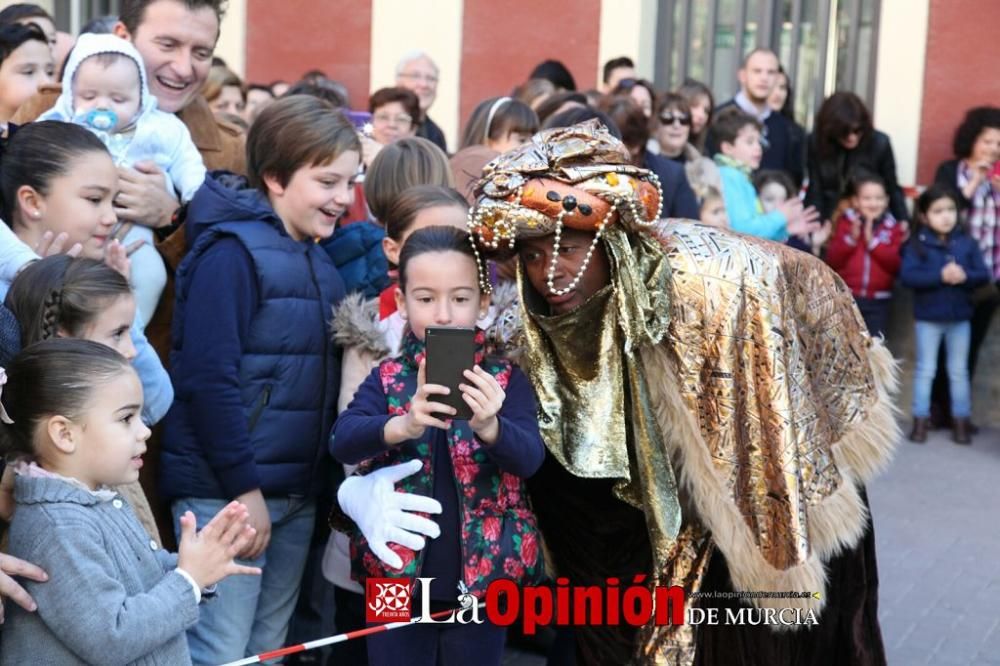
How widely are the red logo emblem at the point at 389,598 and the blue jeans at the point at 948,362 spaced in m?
6.00

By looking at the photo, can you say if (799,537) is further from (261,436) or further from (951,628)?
(951,628)

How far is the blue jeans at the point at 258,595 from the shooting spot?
12.5ft

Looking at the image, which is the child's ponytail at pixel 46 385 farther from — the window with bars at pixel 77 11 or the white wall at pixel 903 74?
the window with bars at pixel 77 11

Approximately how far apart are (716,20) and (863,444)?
678 cm

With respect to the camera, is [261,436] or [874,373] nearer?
[261,436]

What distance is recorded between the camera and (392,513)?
3408 millimetres

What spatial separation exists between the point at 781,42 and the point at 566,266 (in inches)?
280

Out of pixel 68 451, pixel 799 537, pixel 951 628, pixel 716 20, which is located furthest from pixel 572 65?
pixel 68 451

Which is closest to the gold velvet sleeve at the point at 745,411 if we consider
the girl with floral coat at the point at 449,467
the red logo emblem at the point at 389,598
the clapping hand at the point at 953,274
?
the girl with floral coat at the point at 449,467

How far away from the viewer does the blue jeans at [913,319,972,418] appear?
877 cm

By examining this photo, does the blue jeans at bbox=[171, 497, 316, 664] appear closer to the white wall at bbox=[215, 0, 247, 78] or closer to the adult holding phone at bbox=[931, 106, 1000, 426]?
the adult holding phone at bbox=[931, 106, 1000, 426]

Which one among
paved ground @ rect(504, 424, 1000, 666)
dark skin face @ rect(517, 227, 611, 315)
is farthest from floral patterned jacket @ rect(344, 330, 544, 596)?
paved ground @ rect(504, 424, 1000, 666)

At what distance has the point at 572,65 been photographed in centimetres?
1037

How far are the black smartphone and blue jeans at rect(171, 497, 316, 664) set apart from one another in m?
0.88
